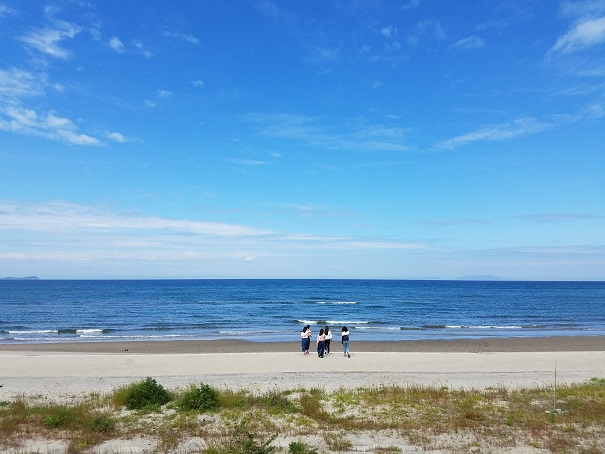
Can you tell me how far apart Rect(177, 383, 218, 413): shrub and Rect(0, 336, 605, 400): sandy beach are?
3.11 m

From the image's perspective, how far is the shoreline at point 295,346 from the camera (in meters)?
29.0

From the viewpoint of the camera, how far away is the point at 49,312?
5412 centimetres

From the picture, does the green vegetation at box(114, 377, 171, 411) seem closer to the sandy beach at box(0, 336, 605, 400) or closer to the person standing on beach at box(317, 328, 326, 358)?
the sandy beach at box(0, 336, 605, 400)

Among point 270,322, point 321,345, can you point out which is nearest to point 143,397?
point 321,345

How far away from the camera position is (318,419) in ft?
39.0

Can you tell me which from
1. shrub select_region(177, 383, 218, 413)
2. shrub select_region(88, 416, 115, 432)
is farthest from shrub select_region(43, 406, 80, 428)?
shrub select_region(177, 383, 218, 413)

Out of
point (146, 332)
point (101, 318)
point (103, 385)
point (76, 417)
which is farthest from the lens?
point (101, 318)

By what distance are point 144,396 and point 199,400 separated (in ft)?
5.73

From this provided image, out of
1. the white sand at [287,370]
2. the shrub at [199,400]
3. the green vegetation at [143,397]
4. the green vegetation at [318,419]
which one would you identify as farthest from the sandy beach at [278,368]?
the shrub at [199,400]

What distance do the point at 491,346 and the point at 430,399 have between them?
63.8ft

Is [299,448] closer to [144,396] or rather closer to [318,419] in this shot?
[318,419]

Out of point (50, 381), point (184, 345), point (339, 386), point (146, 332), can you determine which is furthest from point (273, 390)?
point (146, 332)

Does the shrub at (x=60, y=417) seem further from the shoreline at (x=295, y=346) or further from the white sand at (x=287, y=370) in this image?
the shoreline at (x=295, y=346)

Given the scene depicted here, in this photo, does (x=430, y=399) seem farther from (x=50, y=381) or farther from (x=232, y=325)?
(x=232, y=325)
